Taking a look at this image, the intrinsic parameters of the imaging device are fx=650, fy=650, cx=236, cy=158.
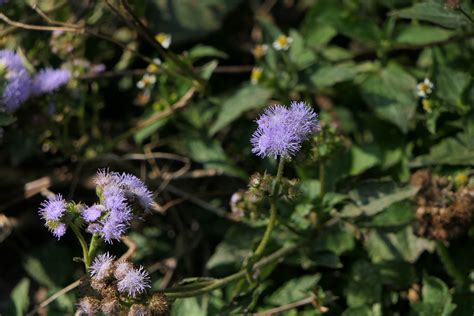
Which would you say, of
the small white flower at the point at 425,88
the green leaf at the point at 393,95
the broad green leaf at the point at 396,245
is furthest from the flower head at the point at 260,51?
the broad green leaf at the point at 396,245

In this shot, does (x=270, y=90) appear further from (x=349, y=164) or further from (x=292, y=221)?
(x=292, y=221)

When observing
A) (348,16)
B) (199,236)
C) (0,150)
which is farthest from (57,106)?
(348,16)

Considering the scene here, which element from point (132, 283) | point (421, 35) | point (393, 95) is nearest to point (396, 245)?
point (393, 95)

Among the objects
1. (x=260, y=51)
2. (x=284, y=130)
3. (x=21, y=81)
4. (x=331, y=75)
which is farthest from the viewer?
(x=260, y=51)

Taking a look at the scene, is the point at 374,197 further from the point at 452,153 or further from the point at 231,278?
the point at 231,278

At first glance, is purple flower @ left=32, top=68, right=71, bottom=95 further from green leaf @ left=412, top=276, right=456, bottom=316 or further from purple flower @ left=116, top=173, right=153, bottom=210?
green leaf @ left=412, top=276, right=456, bottom=316

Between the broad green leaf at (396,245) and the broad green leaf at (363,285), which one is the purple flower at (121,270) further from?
the broad green leaf at (396,245)
